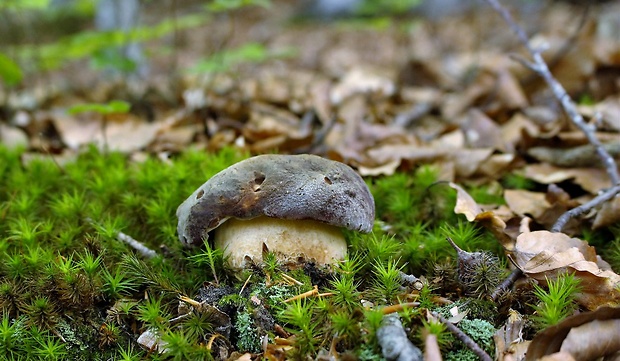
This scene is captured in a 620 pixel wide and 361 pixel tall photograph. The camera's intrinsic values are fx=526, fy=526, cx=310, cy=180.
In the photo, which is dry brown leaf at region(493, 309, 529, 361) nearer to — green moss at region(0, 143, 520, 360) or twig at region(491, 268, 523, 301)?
twig at region(491, 268, 523, 301)

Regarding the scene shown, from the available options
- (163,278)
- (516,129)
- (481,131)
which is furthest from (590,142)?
(163,278)

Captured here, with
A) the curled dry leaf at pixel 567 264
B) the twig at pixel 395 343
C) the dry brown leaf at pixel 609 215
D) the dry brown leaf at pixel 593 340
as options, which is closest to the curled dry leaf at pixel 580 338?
the dry brown leaf at pixel 593 340

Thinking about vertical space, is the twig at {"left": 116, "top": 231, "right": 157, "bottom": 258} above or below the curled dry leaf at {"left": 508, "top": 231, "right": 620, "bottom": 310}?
below

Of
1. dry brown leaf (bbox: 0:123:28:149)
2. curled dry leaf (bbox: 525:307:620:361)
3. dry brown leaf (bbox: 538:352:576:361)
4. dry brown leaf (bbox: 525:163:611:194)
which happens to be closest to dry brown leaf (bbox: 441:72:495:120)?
dry brown leaf (bbox: 525:163:611:194)

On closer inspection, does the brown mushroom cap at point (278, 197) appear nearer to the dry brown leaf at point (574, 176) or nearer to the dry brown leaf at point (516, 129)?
the dry brown leaf at point (574, 176)

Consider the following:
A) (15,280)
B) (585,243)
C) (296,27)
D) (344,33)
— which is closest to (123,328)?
(15,280)

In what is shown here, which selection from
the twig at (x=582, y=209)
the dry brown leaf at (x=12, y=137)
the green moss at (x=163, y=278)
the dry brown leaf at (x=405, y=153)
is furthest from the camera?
the dry brown leaf at (x=12, y=137)

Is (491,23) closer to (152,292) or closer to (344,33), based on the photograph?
(344,33)
